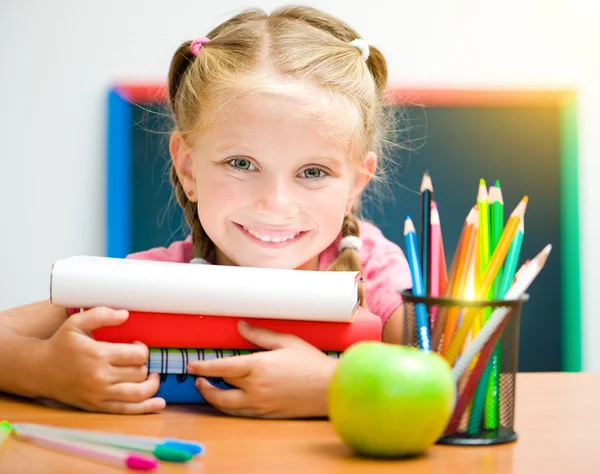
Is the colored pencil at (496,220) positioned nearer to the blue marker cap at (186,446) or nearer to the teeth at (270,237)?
the blue marker cap at (186,446)

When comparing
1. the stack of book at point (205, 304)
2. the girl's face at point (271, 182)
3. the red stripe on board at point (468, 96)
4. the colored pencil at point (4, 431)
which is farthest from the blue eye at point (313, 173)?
the red stripe on board at point (468, 96)

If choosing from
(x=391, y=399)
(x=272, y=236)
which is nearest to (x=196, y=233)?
(x=272, y=236)

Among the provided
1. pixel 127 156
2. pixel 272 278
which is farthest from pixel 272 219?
pixel 127 156

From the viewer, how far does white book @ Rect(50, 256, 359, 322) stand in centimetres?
69

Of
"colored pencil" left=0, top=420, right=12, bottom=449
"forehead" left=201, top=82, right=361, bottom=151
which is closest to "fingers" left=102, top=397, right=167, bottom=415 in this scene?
"colored pencil" left=0, top=420, right=12, bottom=449

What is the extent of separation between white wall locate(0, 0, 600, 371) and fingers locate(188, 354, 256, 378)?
1.41 metres

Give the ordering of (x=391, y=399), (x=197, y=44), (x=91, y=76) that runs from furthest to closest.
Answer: (x=91, y=76), (x=197, y=44), (x=391, y=399)

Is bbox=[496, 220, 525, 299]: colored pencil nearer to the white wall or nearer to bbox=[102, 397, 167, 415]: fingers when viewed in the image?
bbox=[102, 397, 167, 415]: fingers

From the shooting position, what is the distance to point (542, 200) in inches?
74.6

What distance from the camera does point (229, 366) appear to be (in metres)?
0.70

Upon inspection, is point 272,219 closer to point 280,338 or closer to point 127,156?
point 280,338

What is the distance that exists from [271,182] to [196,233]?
26 centimetres

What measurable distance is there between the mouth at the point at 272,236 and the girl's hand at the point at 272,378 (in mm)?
245

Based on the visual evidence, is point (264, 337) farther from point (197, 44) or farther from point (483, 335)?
point (197, 44)
